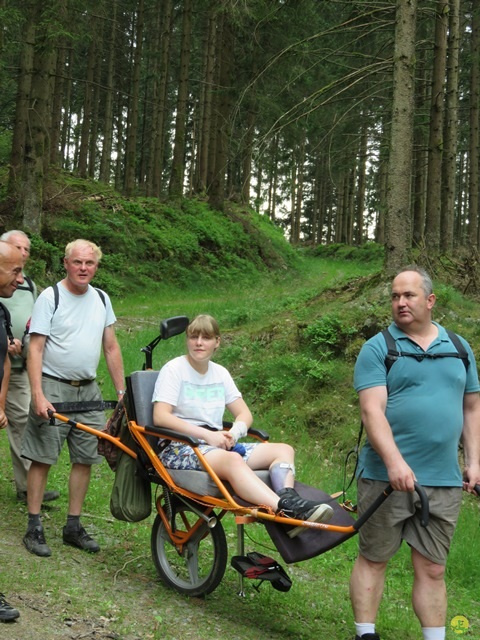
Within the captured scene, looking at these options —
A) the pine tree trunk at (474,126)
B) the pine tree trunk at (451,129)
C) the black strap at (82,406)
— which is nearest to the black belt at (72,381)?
the black strap at (82,406)

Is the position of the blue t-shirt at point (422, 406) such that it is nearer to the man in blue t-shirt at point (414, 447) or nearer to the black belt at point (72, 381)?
the man in blue t-shirt at point (414, 447)

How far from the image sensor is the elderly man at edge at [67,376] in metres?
5.43

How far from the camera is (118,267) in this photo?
755 inches

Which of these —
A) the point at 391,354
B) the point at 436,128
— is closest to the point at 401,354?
the point at 391,354

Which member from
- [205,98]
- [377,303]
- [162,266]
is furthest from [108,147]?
[377,303]

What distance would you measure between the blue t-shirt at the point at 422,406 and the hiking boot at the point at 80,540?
2.54m

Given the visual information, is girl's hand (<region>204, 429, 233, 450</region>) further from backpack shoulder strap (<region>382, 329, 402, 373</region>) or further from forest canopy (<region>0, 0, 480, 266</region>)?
forest canopy (<region>0, 0, 480, 266</region>)

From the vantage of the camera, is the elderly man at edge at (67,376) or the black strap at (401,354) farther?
the elderly man at edge at (67,376)

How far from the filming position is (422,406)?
3.95 metres

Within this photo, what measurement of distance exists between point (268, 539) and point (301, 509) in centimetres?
270

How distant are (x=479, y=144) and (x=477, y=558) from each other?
22.1 metres

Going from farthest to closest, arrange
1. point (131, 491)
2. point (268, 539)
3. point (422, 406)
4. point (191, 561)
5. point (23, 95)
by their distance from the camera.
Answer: point (23, 95) < point (268, 539) < point (131, 491) < point (191, 561) < point (422, 406)

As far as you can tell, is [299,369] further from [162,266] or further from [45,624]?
[162,266]

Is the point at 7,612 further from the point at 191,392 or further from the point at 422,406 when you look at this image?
the point at 422,406
